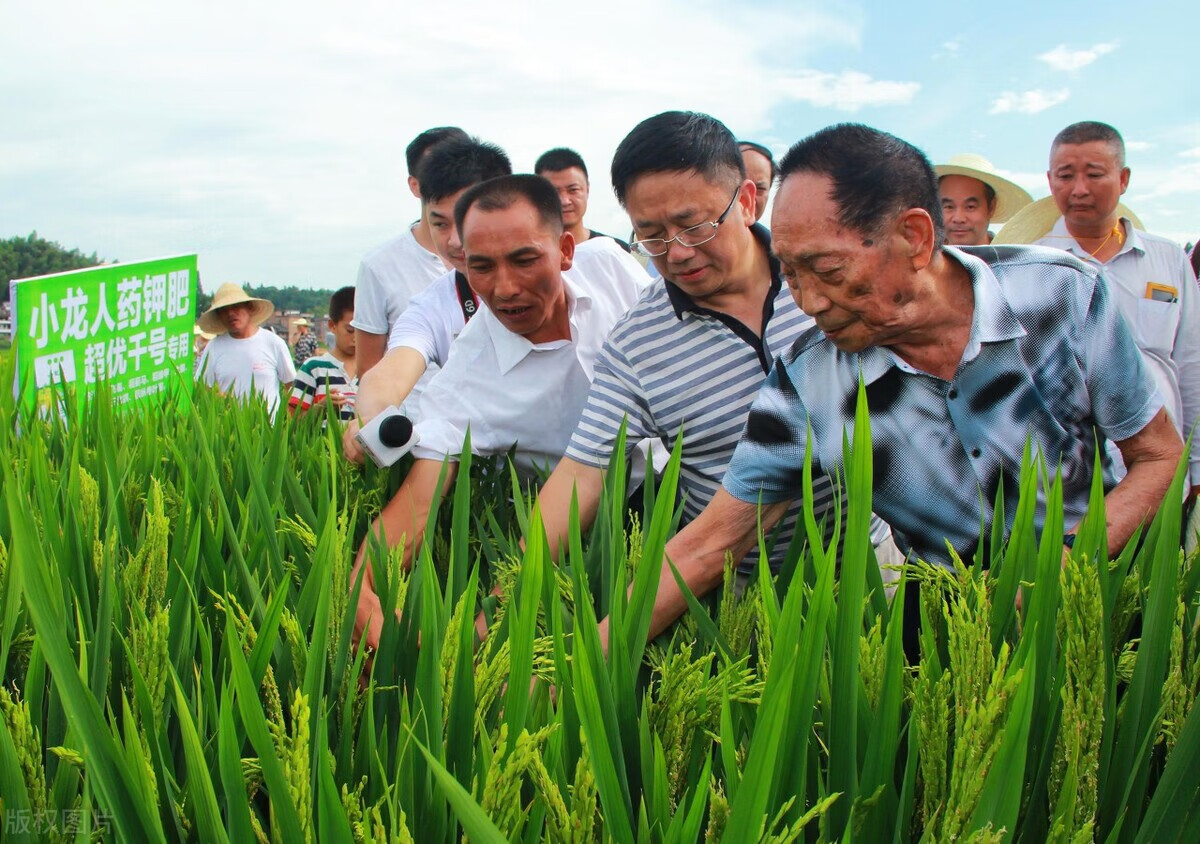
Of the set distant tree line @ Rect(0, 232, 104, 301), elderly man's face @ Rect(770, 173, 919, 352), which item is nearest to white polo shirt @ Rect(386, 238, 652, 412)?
elderly man's face @ Rect(770, 173, 919, 352)

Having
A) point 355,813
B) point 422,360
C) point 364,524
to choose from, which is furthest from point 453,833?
point 422,360

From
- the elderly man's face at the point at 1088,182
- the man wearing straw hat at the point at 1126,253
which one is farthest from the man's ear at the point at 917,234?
the elderly man's face at the point at 1088,182

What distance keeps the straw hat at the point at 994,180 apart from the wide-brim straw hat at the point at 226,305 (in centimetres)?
446

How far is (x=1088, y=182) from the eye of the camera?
3.40 metres

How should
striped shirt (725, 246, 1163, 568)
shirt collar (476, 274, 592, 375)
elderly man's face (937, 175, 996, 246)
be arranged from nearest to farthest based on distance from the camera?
1. striped shirt (725, 246, 1163, 568)
2. shirt collar (476, 274, 592, 375)
3. elderly man's face (937, 175, 996, 246)

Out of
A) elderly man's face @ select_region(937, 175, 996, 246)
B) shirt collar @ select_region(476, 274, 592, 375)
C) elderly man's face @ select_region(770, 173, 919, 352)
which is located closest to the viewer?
elderly man's face @ select_region(770, 173, 919, 352)

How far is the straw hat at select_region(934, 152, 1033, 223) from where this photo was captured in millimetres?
3760

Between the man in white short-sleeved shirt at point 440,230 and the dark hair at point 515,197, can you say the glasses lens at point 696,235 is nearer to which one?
the dark hair at point 515,197

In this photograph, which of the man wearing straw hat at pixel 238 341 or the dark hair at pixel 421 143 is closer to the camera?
the dark hair at pixel 421 143

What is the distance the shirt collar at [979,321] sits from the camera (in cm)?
151

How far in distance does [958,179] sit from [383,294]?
84.9 inches

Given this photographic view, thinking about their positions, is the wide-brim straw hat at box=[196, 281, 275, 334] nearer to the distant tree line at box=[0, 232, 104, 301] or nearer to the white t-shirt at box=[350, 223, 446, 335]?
the white t-shirt at box=[350, 223, 446, 335]

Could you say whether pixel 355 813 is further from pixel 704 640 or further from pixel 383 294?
pixel 383 294

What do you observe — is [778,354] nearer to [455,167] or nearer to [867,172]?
[867,172]
